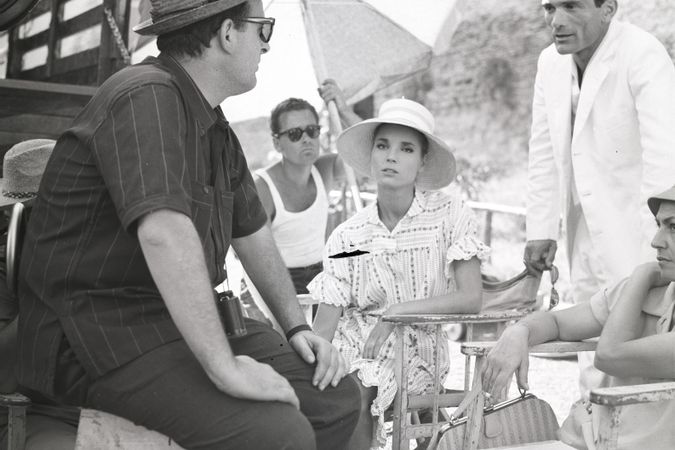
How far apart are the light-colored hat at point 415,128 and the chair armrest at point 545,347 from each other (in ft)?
3.42

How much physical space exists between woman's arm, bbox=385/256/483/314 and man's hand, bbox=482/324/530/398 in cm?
64

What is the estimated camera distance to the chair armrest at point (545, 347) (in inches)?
104

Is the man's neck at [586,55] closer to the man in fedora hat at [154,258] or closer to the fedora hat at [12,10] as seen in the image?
the man in fedora hat at [154,258]

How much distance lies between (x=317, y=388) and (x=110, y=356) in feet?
2.01

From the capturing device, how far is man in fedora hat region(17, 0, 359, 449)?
1.88 meters

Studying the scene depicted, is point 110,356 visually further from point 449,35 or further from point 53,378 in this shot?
point 449,35

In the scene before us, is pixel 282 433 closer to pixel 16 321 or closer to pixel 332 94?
pixel 16 321

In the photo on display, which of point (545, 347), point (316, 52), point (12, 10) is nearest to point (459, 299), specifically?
point (545, 347)

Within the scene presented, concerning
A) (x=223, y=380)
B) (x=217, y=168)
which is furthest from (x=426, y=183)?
(x=223, y=380)

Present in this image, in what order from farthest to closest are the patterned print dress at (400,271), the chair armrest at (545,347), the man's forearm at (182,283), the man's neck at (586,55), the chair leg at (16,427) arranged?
the man's neck at (586,55), the patterned print dress at (400,271), the chair armrest at (545,347), the chair leg at (16,427), the man's forearm at (182,283)

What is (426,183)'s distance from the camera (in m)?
3.78

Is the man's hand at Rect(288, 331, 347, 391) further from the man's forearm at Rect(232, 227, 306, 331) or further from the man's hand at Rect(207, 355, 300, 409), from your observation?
the man's hand at Rect(207, 355, 300, 409)

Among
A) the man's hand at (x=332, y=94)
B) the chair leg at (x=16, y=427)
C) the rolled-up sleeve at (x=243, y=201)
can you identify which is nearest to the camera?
the chair leg at (x=16, y=427)

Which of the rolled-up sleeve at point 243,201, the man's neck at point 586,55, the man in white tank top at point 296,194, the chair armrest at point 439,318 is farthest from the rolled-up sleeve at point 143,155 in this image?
the man in white tank top at point 296,194
